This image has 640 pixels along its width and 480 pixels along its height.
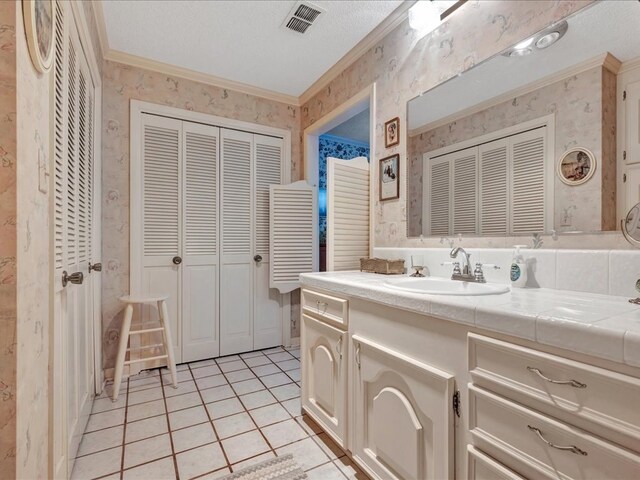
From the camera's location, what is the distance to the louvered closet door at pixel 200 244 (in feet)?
9.13

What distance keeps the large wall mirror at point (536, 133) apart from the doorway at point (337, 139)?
0.65 meters

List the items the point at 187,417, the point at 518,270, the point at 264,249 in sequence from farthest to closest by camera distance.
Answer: the point at 264,249
the point at 187,417
the point at 518,270

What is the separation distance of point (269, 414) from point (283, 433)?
222 mm

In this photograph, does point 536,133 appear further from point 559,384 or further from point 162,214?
point 162,214

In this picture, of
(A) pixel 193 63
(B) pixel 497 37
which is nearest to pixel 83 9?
(A) pixel 193 63

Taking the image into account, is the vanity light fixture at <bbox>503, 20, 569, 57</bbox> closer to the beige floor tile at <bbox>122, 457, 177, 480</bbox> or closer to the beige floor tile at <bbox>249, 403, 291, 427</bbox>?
the beige floor tile at <bbox>249, 403, 291, 427</bbox>

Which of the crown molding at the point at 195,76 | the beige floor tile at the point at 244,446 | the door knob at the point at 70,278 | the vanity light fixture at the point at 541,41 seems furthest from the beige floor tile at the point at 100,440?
the vanity light fixture at the point at 541,41

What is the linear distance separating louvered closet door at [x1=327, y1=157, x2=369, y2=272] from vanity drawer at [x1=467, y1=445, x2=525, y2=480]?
135cm

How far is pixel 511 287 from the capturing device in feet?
4.35

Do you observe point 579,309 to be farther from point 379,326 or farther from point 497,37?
point 497,37

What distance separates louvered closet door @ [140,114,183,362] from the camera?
8.63ft

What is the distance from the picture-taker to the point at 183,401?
214 cm

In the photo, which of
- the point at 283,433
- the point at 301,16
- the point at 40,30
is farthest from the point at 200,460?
the point at 301,16

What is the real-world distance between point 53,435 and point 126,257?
5.45ft
